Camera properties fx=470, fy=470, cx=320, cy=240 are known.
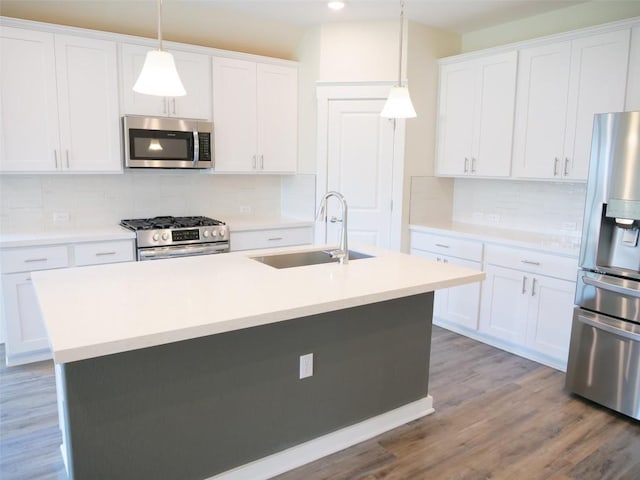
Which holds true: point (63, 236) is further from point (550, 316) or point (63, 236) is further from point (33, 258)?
point (550, 316)

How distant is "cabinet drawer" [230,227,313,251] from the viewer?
425cm

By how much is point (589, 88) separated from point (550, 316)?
171cm

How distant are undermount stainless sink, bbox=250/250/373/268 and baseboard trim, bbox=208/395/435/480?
3.17 ft

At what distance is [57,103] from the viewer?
352 centimetres

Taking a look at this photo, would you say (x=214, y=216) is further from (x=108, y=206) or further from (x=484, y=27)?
(x=484, y=27)

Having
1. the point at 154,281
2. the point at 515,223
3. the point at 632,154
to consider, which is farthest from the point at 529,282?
the point at 154,281

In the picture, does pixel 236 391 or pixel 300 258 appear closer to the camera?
pixel 236 391

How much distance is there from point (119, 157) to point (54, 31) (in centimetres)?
99

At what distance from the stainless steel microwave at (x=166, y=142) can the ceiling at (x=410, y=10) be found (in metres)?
1.08

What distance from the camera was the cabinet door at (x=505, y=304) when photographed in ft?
12.1

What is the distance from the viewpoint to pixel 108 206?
414 centimetres

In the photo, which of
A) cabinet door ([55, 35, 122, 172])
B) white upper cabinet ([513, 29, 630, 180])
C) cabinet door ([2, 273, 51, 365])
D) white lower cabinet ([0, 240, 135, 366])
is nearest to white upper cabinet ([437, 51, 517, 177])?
white upper cabinet ([513, 29, 630, 180])

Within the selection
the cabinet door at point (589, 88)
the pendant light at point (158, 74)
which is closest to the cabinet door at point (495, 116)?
the cabinet door at point (589, 88)

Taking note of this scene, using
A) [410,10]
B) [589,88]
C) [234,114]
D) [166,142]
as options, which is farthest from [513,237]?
[166,142]
